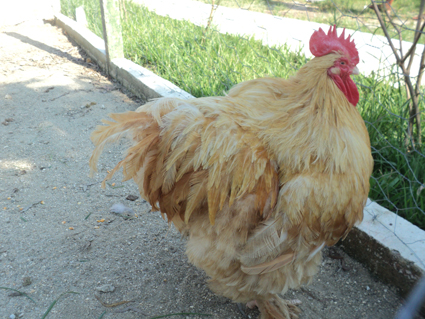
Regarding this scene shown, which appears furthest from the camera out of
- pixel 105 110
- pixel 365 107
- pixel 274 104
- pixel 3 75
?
pixel 3 75

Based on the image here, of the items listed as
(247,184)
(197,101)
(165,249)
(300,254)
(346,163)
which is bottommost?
(165,249)

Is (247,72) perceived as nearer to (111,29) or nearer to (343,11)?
(343,11)

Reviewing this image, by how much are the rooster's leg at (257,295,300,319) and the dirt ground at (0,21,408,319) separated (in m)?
0.06

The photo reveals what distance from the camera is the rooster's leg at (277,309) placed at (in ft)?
6.39

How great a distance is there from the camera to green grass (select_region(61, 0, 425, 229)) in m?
2.42

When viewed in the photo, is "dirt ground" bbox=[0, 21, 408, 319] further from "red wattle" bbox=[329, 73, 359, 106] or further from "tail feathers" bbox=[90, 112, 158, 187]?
"red wattle" bbox=[329, 73, 359, 106]

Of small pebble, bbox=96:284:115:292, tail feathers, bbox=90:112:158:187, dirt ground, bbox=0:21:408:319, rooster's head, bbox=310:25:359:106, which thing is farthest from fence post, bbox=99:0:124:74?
rooster's head, bbox=310:25:359:106

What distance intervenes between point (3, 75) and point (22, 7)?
11.1ft

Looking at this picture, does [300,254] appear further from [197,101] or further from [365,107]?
[365,107]

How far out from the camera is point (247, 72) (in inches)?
147

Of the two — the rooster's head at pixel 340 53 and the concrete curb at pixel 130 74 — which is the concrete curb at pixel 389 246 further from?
the concrete curb at pixel 130 74

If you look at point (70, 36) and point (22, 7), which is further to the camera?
point (22, 7)

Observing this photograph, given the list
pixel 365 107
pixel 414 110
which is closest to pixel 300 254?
pixel 414 110

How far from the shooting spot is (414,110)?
2432mm
